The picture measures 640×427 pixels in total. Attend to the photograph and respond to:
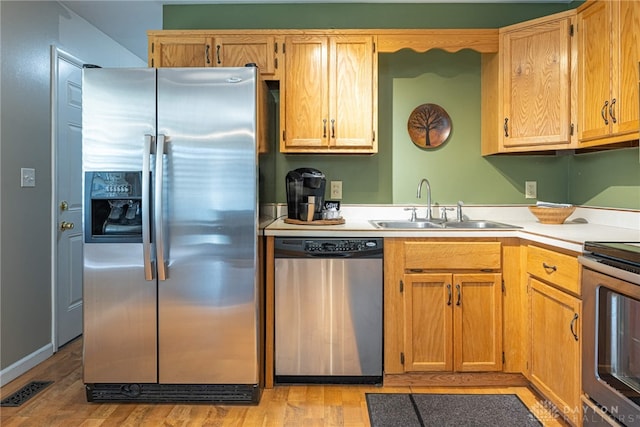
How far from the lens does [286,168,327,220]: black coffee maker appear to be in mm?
2766

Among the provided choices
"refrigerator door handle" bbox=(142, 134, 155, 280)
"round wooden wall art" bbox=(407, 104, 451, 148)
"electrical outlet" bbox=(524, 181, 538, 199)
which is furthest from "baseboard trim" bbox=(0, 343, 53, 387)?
"electrical outlet" bbox=(524, 181, 538, 199)

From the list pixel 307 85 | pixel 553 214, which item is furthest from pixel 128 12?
pixel 553 214

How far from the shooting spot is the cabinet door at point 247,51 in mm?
2814

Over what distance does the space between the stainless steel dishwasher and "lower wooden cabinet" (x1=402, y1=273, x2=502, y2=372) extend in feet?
0.64

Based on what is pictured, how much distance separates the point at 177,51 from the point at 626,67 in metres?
2.54

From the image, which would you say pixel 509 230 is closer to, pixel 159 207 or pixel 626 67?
pixel 626 67

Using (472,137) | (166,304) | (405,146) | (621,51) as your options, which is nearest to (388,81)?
(405,146)

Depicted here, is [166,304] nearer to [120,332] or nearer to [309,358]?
[120,332]

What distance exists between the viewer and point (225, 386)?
2.35m

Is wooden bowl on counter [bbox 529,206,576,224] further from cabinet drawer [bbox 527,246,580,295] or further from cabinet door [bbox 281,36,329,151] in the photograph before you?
cabinet door [bbox 281,36,329,151]

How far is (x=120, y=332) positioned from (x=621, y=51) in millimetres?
2902

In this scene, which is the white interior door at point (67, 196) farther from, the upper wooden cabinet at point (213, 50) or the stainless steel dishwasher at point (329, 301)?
the stainless steel dishwasher at point (329, 301)

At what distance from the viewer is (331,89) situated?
2799 mm

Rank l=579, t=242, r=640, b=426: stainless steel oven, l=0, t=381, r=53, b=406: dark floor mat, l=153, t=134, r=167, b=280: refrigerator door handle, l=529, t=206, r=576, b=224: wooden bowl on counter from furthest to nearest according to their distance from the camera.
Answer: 1. l=529, t=206, r=576, b=224: wooden bowl on counter
2. l=0, t=381, r=53, b=406: dark floor mat
3. l=153, t=134, r=167, b=280: refrigerator door handle
4. l=579, t=242, r=640, b=426: stainless steel oven
